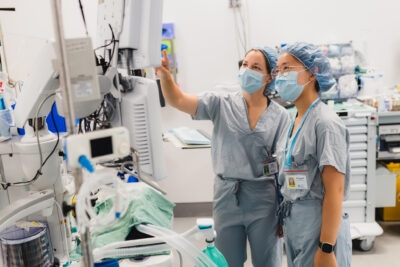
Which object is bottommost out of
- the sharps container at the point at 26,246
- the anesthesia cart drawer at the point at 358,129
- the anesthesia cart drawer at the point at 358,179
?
the anesthesia cart drawer at the point at 358,179

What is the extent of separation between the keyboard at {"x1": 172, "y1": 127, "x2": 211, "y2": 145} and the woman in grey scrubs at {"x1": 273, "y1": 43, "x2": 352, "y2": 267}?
489 mm

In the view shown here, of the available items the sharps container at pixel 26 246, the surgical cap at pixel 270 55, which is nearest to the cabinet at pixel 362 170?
the surgical cap at pixel 270 55

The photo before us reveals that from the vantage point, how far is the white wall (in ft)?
11.5

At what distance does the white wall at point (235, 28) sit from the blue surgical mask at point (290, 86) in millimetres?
1843

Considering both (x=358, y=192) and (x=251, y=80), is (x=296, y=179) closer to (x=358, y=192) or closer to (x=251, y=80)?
(x=251, y=80)

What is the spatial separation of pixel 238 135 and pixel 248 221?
0.43 metres

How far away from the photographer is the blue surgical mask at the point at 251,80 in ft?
6.52

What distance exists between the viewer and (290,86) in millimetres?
1773

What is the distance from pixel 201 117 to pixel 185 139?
265 mm

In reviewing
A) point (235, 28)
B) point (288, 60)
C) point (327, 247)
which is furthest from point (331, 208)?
point (235, 28)

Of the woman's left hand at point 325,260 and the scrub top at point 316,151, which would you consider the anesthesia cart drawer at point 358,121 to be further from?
the woman's left hand at point 325,260

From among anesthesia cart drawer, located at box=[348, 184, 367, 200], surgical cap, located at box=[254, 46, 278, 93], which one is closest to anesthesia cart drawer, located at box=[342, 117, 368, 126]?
anesthesia cart drawer, located at box=[348, 184, 367, 200]

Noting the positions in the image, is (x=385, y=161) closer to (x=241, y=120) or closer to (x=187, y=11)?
(x=241, y=120)

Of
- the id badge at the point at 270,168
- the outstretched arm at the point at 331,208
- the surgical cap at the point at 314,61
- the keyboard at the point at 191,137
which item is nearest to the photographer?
the outstretched arm at the point at 331,208
